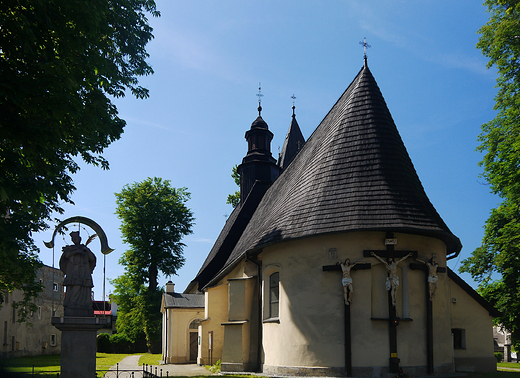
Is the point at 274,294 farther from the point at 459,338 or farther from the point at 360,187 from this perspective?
the point at 459,338

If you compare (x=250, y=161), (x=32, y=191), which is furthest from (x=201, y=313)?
(x=32, y=191)

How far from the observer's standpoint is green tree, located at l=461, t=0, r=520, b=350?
21203mm

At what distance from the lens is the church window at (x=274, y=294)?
696 inches

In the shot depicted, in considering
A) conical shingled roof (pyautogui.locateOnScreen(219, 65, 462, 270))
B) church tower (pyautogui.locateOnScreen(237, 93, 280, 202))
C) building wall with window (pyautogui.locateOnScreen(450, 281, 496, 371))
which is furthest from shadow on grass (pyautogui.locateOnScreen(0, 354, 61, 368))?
church tower (pyautogui.locateOnScreen(237, 93, 280, 202))

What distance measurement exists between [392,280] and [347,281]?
4.23ft

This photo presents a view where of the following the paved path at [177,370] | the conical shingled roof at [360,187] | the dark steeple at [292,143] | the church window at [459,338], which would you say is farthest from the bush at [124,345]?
the church window at [459,338]

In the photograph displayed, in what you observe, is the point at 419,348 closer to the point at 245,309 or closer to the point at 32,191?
the point at 245,309

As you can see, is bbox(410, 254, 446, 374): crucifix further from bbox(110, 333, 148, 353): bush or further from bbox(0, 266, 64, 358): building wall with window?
bbox(110, 333, 148, 353): bush

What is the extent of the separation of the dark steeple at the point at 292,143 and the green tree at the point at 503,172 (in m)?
20.9

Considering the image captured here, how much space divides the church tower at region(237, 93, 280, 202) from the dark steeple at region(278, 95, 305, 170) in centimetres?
511

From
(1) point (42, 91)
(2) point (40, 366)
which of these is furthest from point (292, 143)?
(1) point (42, 91)

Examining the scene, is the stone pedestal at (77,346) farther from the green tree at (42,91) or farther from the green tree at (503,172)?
the green tree at (503,172)

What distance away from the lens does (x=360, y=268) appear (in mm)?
15109

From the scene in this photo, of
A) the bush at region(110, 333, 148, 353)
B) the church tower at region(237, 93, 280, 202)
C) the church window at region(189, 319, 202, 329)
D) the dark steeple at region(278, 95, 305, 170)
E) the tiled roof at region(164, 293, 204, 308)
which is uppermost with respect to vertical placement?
the dark steeple at region(278, 95, 305, 170)
